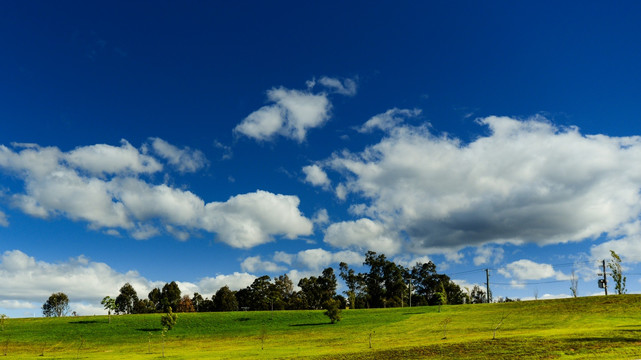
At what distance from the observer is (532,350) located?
40562mm

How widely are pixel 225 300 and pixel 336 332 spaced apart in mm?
106678

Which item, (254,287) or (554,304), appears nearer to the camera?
(554,304)

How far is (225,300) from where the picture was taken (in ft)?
609

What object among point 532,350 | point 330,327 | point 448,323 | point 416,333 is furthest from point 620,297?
point 532,350

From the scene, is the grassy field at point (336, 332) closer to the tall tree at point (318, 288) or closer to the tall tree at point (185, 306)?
the tall tree at point (318, 288)

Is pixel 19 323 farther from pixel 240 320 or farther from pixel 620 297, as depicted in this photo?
pixel 620 297

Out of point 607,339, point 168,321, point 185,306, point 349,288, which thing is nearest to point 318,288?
point 349,288

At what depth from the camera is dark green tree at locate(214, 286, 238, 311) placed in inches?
7279

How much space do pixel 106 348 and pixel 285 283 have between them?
111976 mm

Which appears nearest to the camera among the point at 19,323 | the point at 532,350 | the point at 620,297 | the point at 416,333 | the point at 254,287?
the point at 532,350

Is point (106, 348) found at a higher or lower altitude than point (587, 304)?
lower

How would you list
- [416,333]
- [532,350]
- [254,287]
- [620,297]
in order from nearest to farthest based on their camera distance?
1. [532,350]
2. [416,333]
3. [620,297]
4. [254,287]

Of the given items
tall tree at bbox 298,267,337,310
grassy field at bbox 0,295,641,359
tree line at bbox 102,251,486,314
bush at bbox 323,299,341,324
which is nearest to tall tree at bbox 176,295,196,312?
tree line at bbox 102,251,486,314

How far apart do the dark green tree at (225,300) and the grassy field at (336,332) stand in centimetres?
6369
